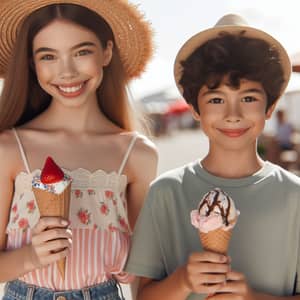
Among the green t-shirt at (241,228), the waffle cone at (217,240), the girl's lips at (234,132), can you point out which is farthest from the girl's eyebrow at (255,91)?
the waffle cone at (217,240)

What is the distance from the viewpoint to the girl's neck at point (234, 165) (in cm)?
269

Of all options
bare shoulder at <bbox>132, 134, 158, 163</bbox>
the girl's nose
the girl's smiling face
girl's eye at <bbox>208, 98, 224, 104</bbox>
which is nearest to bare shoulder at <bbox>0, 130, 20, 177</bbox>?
the girl's smiling face

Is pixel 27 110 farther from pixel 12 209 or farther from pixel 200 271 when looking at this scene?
pixel 200 271

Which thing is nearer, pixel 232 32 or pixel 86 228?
pixel 232 32

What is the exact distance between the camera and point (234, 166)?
8.83 feet

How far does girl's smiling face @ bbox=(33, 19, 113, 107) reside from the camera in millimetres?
3062

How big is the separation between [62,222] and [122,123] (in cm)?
91

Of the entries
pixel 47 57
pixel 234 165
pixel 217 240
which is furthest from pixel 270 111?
pixel 47 57

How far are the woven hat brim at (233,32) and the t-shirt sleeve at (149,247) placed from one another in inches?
21.6

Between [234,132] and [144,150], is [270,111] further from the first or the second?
[144,150]

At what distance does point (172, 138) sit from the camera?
A: 3375 centimetres

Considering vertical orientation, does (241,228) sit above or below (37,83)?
below

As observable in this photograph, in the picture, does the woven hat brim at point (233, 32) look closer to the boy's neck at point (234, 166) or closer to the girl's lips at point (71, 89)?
the boy's neck at point (234, 166)

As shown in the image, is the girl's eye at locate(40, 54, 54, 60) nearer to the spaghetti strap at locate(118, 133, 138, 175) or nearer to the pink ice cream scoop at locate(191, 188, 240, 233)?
the spaghetti strap at locate(118, 133, 138, 175)
